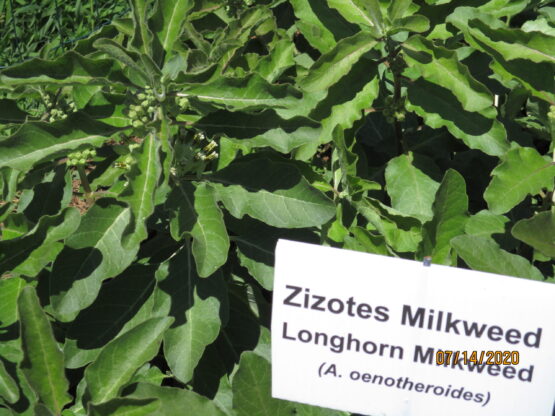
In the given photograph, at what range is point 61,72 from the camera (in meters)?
1.87

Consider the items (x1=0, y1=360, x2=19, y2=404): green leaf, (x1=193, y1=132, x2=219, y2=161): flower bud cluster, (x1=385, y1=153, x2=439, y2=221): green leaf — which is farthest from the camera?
(x1=385, y1=153, x2=439, y2=221): green leaf

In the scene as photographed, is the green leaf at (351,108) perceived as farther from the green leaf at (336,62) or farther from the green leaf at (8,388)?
the green leaf at (8,388)

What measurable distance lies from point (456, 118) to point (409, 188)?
1.06 ft

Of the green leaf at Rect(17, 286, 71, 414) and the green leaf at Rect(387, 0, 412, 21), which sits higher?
the green leaf at Rect(387, 0, 412, 21)

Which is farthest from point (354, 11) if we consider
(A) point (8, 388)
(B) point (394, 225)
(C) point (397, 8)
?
(A) point (8, 388)

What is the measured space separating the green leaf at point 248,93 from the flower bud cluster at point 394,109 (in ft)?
2.48

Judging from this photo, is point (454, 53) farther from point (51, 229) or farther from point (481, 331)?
point (51, 229)

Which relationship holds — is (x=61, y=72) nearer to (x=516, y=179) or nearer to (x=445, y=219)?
(x=445, y=219)

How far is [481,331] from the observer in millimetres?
1675

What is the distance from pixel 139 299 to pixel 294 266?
0.82 meters

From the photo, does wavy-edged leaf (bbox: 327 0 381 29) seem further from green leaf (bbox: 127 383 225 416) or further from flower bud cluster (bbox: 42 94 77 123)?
green leaf (bbox: 127 383 225 416)

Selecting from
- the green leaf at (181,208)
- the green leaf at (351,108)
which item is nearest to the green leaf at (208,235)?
the green leaf at (181,208)

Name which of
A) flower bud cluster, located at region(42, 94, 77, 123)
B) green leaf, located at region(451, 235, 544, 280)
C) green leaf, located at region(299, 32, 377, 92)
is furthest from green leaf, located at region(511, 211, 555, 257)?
flower bud cluster, located at region(42, 94, 77, 123)

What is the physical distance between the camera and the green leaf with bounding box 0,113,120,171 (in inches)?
72.7
